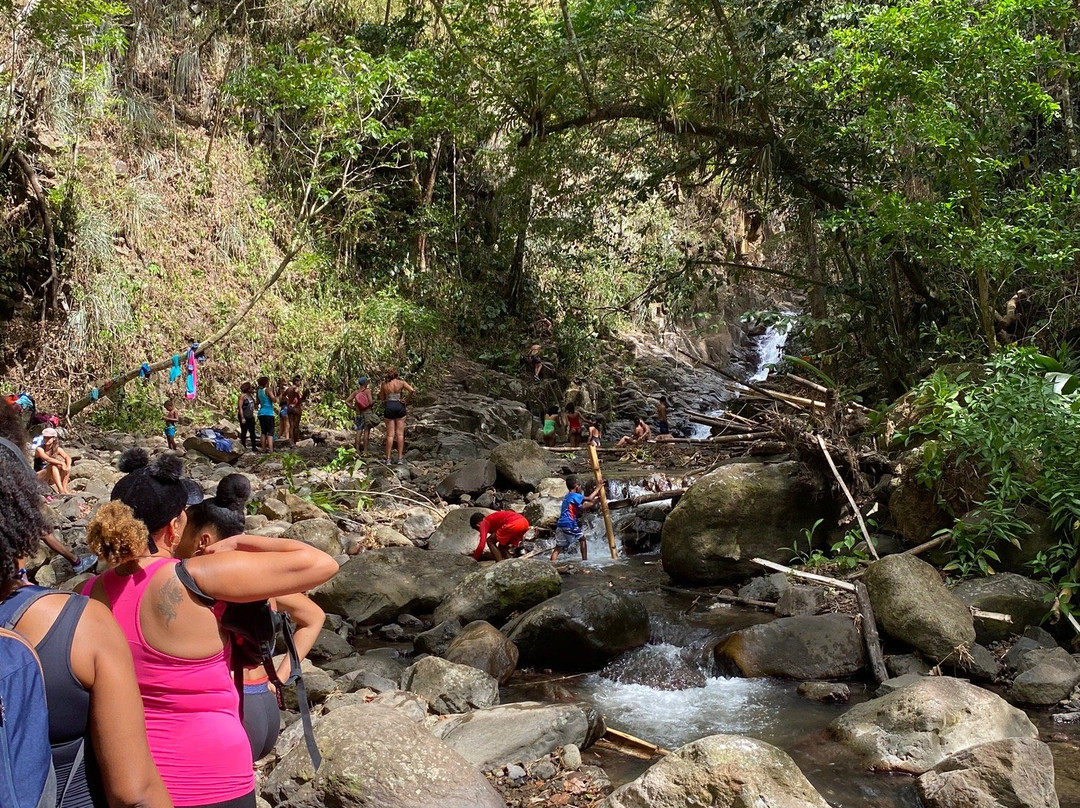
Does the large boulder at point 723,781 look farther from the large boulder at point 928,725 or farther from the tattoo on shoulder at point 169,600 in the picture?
the tattoo on shoulder at point 169,600

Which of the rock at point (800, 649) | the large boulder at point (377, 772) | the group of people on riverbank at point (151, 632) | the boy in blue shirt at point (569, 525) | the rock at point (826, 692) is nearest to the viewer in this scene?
the group of people on riverbank at point (151, 632)

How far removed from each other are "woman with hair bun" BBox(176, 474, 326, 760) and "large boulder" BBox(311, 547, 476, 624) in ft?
17.9

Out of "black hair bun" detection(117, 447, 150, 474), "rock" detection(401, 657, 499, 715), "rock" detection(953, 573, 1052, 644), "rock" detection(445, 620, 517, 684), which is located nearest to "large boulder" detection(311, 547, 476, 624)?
"rock" detection(445, 620, 517, 684)

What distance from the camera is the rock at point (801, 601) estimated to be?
25.2ft

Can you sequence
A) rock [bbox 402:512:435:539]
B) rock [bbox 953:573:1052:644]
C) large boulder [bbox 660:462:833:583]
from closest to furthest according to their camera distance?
rock [bbox 953:573:1052:644] → large boulder [bbox 660:462:833:583] → rock [bbox 402:512:435:539]

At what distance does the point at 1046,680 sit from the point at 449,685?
4.22 meters

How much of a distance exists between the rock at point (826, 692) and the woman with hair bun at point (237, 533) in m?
4.51

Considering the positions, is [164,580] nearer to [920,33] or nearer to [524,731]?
[524,731]

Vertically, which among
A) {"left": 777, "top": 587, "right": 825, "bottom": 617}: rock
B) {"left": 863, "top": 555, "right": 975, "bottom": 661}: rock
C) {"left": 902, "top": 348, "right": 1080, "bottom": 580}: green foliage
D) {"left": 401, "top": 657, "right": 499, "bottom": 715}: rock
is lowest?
{"left": 777, "top": 587, "right": 825, "bottom": 617}: rock

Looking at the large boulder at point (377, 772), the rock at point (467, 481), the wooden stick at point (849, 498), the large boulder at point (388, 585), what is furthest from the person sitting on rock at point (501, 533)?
the large boulder at point (377, 772)

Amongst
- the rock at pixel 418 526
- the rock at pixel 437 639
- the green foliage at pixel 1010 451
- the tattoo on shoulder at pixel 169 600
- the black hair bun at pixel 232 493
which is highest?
the black hair bun at pixel 232 493

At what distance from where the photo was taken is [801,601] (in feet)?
25.5

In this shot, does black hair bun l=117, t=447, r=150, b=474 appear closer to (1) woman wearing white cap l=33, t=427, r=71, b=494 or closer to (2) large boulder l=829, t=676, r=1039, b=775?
(2) large boulder l=829, t=676, r=1039, b=775

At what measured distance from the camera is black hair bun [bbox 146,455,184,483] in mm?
2518
